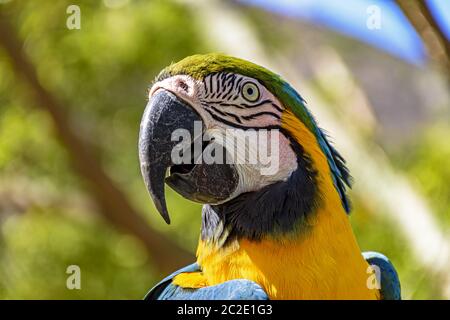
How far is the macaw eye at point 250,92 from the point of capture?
2.57 m

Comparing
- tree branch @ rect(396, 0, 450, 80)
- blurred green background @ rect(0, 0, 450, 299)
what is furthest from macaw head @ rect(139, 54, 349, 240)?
blurred green background @ rect(0, 0, 450, 299)

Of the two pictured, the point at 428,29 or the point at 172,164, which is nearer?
the point at 172,164

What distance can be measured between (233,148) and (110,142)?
370 cm

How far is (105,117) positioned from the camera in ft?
19.3

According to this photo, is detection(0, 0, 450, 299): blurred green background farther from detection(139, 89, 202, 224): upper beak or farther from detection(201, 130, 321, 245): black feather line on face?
detection(139, 89, 202, 224): upper beak

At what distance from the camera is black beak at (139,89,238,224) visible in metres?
2.42

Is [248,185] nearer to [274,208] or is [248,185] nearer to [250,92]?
[274,208]

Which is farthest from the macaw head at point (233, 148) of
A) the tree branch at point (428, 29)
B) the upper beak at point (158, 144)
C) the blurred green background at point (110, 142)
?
the blurred green background at point (110, 142)

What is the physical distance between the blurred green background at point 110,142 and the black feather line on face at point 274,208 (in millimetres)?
1996

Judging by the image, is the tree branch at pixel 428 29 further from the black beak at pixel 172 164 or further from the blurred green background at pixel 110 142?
the blurred green background at pixel 110 142

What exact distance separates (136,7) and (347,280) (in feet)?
11.4

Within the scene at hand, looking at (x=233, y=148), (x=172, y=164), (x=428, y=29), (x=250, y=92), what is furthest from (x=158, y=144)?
(x=428, y=29)

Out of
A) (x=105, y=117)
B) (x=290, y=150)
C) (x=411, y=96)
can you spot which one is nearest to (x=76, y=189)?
(x=105, y=117)

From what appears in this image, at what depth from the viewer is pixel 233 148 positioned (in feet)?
8.29
